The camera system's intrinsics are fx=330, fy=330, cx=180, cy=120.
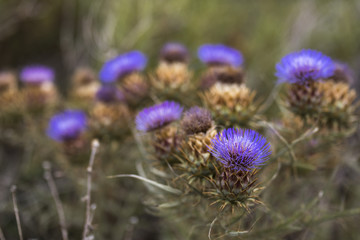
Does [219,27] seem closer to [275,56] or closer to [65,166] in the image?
[275,56]

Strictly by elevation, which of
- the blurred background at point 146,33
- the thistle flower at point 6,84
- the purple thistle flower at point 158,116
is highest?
the blurred background at point 146,33

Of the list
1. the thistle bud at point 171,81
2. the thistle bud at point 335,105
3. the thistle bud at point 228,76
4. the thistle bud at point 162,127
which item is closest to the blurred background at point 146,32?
the thistle bud at point 171,81

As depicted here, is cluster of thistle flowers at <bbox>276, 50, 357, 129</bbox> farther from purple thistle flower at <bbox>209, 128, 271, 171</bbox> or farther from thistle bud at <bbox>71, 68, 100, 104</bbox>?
thistle bud at <bbox>71, 68, 100, 104</bbox>

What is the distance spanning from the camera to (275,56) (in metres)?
4.41

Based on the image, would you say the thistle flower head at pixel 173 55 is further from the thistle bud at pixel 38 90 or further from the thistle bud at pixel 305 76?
the thistle bud at pixel 38 90

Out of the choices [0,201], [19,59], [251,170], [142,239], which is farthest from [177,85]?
[19,59]

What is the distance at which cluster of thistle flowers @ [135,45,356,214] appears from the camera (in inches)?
62.7

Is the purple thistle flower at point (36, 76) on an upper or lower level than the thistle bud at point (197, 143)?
upper

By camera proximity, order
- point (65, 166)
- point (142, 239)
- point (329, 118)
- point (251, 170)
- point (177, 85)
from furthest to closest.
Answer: point (142, 239) < point (65, 166) < point (177, 85) < point (329, 118) < point (251, 170)

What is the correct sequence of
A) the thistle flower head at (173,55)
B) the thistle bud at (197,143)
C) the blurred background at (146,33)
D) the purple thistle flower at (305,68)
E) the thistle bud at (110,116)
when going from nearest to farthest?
the thistle bud at (197,143)
the purple thistle flower at (305,68)
the thistle bud at (110,116)
the thistle flower head at (173,55)
the blurred background at (146,33)

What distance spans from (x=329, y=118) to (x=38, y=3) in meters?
3.98

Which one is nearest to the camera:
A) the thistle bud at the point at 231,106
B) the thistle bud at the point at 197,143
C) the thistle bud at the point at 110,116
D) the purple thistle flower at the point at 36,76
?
the thistle bud at the point at 197,143

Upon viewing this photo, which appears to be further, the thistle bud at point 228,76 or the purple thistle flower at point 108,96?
the purple thistle flower at point 108,96

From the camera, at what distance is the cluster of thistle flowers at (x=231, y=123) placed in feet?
5.22
